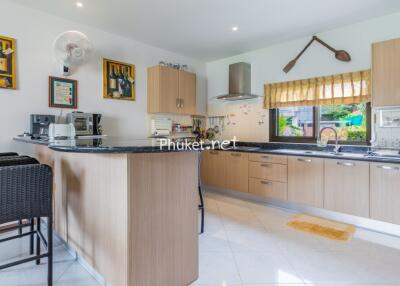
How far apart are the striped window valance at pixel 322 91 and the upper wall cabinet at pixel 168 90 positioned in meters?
1.31

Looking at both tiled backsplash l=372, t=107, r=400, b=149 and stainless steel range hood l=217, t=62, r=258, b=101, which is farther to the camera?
stainless steel range hood l=217, t=62, r=258, b=101

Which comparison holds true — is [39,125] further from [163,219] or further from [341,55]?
[341,55]

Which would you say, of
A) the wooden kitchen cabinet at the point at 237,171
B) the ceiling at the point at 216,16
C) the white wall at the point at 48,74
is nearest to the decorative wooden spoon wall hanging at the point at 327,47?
the ceiling at the point at 216,16

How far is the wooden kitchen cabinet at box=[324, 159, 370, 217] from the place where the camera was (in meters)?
2.58

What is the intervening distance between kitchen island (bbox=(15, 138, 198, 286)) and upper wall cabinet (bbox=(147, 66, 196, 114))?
2.20m

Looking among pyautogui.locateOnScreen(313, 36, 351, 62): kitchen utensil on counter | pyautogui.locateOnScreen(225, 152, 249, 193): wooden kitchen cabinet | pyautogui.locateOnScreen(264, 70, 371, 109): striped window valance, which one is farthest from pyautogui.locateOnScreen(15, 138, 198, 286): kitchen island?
pyautogui.locateOnScreen(313, 36, 351, 62): kitchen utensil on counter

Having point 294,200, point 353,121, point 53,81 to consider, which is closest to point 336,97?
point 353,121

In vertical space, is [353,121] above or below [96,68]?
below

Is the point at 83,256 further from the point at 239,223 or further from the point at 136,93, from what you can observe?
the point at 136,93

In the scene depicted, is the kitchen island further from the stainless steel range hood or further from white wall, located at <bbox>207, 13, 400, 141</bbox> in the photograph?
white wall, located at <bbox>207, 13, 400, 141</bbox>

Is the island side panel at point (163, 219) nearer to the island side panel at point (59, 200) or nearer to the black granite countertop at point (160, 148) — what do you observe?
the black granite countertop at point (160, 148)

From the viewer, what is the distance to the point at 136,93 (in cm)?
379

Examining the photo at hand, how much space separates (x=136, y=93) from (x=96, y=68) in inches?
26.5

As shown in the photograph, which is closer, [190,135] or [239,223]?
[239,223]
